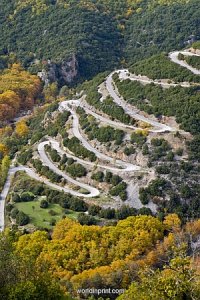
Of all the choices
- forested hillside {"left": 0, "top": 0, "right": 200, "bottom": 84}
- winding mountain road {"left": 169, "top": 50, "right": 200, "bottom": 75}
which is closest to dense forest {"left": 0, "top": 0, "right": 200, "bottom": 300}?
winding mountain road {"left": 169, "top": 50, "right": 200, "bottom": 75}

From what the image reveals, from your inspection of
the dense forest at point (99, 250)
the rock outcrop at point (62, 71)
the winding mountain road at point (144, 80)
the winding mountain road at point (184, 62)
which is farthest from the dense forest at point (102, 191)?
the winding mountain road at point (184, 62)

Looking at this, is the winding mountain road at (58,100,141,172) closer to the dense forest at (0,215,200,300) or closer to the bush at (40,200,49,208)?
the bush at (40,200,49,208)

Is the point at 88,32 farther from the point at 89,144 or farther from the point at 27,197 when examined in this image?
the point at 27,197

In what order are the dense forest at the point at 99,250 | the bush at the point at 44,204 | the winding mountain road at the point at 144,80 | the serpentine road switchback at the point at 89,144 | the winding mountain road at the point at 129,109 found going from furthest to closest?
the winding mountain road at the point at 144,80 → the winding mountain road at the point at 129,109 → the serpentine road switchback at the point at 89,144 → the bush at the point at 44,204 → the dense forest at the point at 99,250

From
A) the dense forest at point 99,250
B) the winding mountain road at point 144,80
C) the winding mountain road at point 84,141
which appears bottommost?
the dense forest at point 99,250

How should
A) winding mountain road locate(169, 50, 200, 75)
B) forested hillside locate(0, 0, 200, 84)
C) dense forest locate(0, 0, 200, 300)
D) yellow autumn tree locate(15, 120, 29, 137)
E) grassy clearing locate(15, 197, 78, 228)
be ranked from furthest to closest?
1. forested hillside locate(0, 0, 200, 84)
2. yellow autumn tree locate(15, 120, 29, 137)
3. winding mountain road locate(169, 50, 200, 75)
4. grassy clearing locate(15, 197, 78, 228)
5. dense forest locate(0, 0, 200, 300)

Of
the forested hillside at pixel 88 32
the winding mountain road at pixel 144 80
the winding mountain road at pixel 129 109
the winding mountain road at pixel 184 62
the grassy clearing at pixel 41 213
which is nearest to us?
the grassy clearing at pixel 41 213

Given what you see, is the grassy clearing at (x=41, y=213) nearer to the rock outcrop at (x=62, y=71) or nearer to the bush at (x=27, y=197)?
the bush at (x=27, y=197)

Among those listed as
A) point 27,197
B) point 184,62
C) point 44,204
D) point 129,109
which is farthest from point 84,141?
point 184,62

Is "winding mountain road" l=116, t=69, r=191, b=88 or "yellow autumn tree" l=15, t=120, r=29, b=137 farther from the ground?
"winding mountain road" l=116, t=69, r=191, b=88
